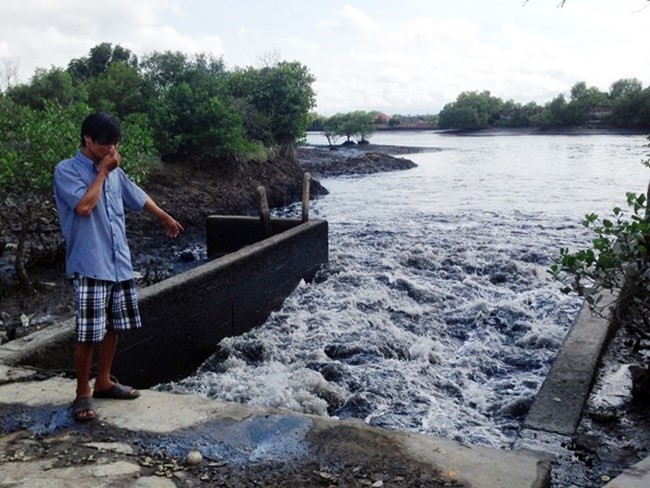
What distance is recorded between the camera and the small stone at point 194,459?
3529 mm

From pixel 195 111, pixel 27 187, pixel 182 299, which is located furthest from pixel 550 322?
pixel 195 111

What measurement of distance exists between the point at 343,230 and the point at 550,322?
955 centimetres

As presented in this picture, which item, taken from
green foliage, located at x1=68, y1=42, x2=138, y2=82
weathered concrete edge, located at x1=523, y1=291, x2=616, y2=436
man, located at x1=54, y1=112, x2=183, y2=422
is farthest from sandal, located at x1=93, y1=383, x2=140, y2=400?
green foliage, located at x1=68, y1=42, x2=138, y2=82

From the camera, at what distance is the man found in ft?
12.8

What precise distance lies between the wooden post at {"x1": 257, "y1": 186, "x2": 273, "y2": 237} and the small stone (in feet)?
28.7

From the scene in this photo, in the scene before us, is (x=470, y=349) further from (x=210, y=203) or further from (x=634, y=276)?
(x=210, y=203)

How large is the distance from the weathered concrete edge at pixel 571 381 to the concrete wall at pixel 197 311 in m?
4.16

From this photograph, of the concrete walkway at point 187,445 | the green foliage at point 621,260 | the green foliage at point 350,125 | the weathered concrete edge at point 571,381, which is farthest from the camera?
the green foliage at point 350,125

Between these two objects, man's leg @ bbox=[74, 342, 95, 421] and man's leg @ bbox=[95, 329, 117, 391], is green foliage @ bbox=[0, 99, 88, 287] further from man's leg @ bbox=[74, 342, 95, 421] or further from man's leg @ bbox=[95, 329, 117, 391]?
man's leg @ bbox=[74, 342, 95, 421]

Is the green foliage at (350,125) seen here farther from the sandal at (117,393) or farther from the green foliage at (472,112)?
the sandal at (117,393)

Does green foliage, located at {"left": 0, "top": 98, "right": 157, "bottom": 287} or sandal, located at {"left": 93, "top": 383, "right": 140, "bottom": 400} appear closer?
sandal, located at {"left": 93, "top": 383, "right": 140, "bottom": 400}

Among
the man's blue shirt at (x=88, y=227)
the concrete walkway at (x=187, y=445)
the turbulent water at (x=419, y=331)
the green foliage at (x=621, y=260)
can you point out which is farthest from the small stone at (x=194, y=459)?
the green foliage at (x=621, y=260)

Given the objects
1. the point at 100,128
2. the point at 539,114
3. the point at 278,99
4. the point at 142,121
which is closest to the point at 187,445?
the point at 100,128

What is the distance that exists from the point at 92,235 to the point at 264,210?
8.41 metres
